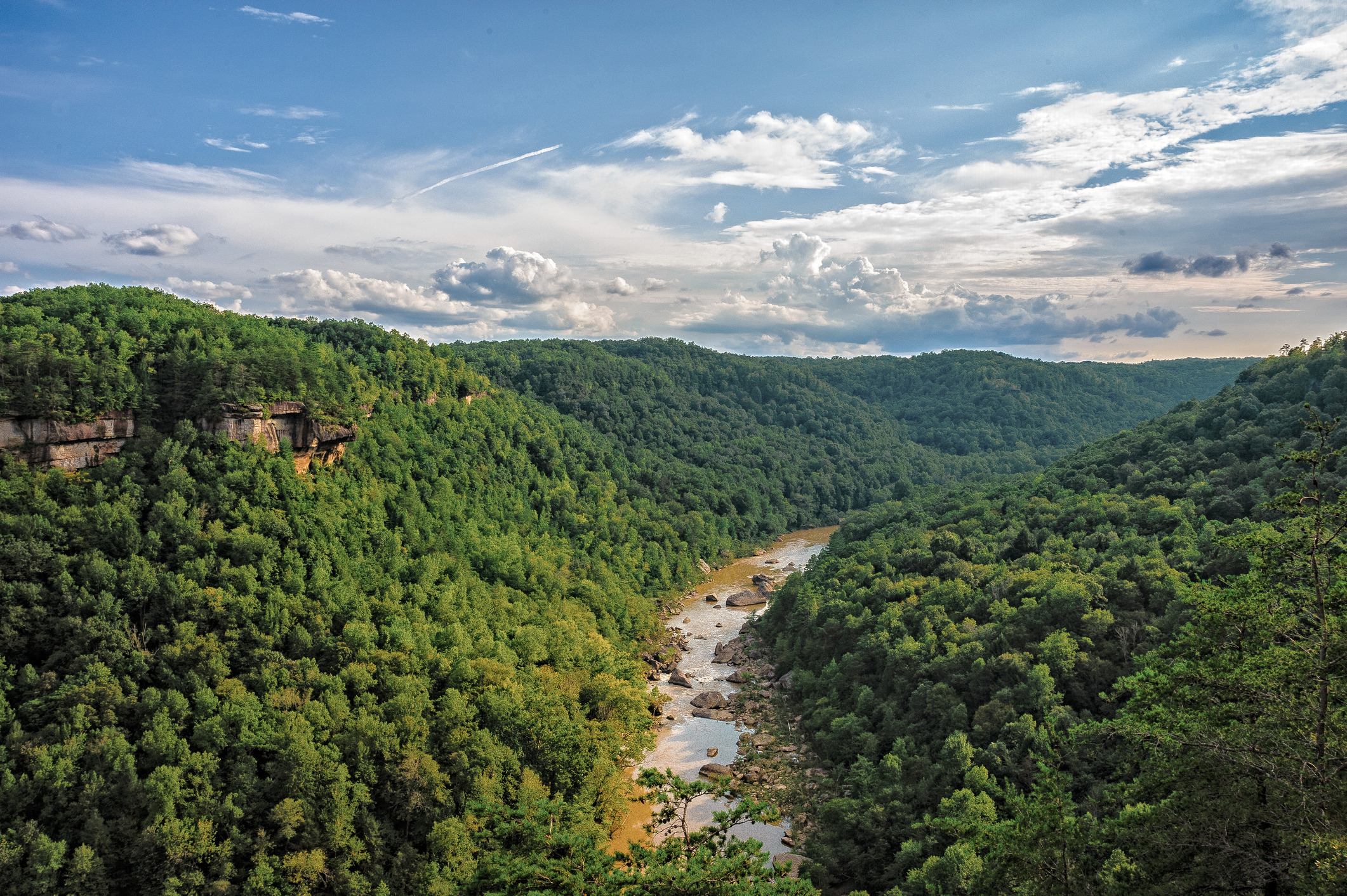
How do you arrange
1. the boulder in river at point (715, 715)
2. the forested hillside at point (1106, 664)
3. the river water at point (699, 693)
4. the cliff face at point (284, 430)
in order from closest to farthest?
the forested hillside at point (1106, 664) → the river water at point (699, 693) → the cliff face at point (284, 430) → the boulder in river at point (715, 715)

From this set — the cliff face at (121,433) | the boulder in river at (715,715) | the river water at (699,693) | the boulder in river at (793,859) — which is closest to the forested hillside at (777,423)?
the river water at (699,693)

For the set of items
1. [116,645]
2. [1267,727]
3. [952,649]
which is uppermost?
[1267,727]

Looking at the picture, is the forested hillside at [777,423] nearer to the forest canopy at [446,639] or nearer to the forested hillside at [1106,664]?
the forested hillside at [1106,664]

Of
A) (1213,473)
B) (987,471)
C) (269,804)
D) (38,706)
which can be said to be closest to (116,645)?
(38,706)

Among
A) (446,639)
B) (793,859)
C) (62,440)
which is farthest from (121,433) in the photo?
(793,859)

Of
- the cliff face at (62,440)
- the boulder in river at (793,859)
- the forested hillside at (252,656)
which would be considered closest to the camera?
the forested hillside at (252,656)

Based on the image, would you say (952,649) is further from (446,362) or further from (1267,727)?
(446,362)
